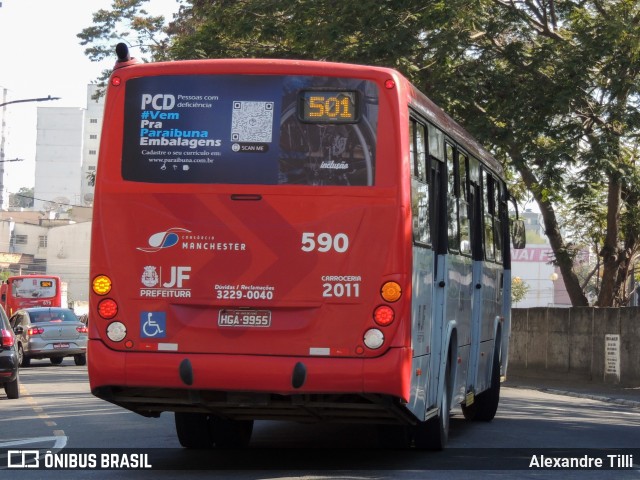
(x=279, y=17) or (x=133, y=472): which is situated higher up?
(x=279, y=17)

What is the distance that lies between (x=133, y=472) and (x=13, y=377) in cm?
1052

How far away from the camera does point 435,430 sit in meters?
12.4

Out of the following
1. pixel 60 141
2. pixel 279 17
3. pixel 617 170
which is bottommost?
pixel 617 170

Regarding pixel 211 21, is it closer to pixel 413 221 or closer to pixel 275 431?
Result: pixel 275 431

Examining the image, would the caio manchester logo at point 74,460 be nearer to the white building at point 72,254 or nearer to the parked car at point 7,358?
the parked car at point 7,358

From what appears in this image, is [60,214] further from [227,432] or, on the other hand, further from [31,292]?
[227,432]

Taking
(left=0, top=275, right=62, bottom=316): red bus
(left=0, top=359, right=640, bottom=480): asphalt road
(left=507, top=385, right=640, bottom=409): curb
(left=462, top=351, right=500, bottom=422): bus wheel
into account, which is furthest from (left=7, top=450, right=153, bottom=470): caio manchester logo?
(left=0, top=275, right=62, bottom=316): red bus

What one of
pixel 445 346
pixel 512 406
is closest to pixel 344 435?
pixel 445 346

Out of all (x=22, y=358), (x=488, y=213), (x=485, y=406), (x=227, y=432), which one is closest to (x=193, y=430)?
(x=227, y=432)

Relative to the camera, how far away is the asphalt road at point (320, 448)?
11.0 metres

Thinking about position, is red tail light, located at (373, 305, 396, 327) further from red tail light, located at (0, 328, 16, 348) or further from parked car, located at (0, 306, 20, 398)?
red tail light, located at (0, 328, 16, 348)

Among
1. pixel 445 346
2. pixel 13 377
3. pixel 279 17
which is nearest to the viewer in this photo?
pixel 445 346

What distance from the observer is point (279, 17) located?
29.0 metres

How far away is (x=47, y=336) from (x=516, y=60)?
14.8 metres
